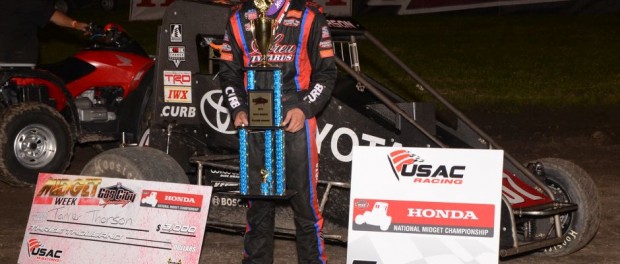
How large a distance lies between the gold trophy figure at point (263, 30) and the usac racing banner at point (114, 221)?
2.63 feet

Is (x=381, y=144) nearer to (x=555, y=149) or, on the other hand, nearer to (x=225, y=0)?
(x=225, y=0)

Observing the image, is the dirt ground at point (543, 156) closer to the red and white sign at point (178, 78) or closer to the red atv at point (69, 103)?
the red atv at point (69, 103)

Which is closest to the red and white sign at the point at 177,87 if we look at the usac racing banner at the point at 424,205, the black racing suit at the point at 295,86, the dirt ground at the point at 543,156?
the black racing suit at the point at 295,86

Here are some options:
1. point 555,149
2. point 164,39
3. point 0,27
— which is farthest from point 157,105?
point 555,149

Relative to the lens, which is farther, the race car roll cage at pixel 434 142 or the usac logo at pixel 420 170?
the race car roll cage at pixel 434 142

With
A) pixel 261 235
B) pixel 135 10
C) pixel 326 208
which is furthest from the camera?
pixel 135 10

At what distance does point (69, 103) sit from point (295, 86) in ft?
12.9

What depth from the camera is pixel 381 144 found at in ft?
20.1

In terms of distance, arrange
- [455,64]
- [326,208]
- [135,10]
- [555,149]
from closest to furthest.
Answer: [326,208] < [555,149] < [455,64] < [135,10]

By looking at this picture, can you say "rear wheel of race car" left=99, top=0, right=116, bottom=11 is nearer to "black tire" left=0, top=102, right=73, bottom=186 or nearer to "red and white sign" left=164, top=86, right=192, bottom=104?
"black tire" left=0, top=102, right=73, bottom=186

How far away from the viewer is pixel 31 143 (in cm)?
875

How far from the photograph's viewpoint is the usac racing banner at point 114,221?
5.59 meters

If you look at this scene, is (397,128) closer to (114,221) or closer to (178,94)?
(178,94)

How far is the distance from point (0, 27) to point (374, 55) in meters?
9.77
